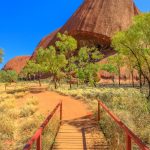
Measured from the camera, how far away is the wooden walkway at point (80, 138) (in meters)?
9.88

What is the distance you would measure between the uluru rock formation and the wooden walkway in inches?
3209

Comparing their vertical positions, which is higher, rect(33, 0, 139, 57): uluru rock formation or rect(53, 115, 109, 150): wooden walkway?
rect(33, 0, 139, 57): uluru rock formation

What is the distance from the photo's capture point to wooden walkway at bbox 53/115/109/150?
9.88m

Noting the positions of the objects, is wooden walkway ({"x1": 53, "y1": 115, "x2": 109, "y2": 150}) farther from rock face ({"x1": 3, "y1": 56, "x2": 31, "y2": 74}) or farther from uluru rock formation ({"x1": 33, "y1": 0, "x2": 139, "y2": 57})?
rock face ({"x1": 3, "y1": 56, "x2": 31, "y2": 74})

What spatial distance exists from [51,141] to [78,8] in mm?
100195

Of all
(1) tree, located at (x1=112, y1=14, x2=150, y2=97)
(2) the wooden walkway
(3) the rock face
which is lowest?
(2) the wooden walkway

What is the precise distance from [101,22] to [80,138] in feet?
Answer: 288

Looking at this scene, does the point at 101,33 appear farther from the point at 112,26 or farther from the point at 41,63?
the point at 41,63

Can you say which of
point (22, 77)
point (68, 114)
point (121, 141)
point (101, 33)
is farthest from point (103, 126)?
point (22, 77)

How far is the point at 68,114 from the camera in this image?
61.0 feet

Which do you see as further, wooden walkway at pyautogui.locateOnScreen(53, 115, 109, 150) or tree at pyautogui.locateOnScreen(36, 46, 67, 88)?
tree at pyautogui.locateOnScreen(36, 46, 67, 88)

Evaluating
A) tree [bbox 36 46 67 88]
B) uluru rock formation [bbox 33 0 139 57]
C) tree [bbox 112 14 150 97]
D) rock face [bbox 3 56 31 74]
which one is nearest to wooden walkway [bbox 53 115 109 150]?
tree [bbox 112 14 150 97]

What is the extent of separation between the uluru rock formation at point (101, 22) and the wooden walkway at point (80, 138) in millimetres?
81507

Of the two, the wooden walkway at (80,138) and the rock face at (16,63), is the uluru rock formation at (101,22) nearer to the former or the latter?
the rock face at (16,63)
